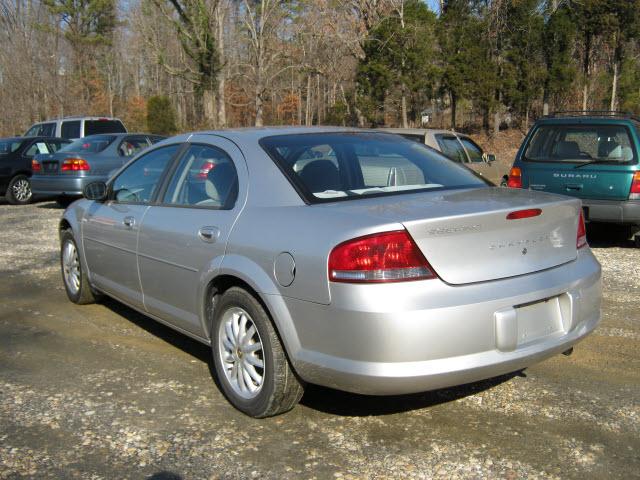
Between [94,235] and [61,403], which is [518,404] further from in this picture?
[94,235]

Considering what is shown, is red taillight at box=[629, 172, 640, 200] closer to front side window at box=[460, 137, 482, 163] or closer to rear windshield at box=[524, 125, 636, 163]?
rear windshield at box=[524, 125, 636, 163]

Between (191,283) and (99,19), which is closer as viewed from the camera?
(191,283)

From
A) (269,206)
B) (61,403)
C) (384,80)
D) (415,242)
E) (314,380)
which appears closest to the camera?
(415,242)

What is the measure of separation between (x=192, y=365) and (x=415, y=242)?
216 cm

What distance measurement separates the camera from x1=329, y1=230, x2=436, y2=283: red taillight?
308cm

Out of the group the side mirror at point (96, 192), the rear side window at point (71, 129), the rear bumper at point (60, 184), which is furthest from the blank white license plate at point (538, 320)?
the rear side window at point (71, 129)

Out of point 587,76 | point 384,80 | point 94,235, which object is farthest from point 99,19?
point 94,235

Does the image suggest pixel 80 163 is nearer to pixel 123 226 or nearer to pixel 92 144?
pixel 92 144

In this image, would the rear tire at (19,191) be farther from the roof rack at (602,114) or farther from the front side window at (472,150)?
the roof rack at (602,114)

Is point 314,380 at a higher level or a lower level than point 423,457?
higher

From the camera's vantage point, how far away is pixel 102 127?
1880 cm

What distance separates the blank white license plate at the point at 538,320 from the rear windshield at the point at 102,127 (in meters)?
16.7

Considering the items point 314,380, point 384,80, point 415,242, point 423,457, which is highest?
point 384,80

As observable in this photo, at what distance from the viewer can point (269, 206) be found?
367cm
